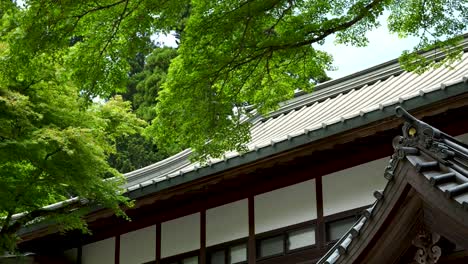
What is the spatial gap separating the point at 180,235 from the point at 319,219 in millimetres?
2907

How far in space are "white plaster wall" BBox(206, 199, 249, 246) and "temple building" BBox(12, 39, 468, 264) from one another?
0.02 meters

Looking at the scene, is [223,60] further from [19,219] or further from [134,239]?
[134,239]

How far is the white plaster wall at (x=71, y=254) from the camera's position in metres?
15.5

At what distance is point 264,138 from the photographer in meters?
15.3

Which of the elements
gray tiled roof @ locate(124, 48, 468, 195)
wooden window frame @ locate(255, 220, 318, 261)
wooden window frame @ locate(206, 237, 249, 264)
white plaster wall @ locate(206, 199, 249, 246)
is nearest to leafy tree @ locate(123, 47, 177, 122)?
gray tiled roof @ locate(124, 48, 468, 195)

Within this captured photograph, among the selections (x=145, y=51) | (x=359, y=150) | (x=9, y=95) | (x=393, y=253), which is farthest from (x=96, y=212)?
(x=393, y=253)

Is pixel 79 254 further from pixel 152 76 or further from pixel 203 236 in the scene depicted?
pixel 152 76

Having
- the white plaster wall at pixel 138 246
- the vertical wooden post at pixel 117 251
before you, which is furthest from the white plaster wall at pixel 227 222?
the vertical wooden post at pixel 117 251

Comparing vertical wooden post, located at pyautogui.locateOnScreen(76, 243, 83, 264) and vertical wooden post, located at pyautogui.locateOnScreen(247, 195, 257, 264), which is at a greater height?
vertical wooden post, located at pyautogui.locateOnScreen(76, 243, 83, 264)

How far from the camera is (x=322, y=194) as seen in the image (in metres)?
11.8

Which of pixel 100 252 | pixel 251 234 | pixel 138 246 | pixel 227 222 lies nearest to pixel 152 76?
pixel 100 252

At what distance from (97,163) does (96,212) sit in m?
1.95

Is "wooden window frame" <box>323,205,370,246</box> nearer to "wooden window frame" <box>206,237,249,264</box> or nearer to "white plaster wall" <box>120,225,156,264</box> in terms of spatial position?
"wooden window frame" <box>206,237,249,264</box>

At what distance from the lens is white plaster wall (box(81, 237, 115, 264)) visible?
14.9m
